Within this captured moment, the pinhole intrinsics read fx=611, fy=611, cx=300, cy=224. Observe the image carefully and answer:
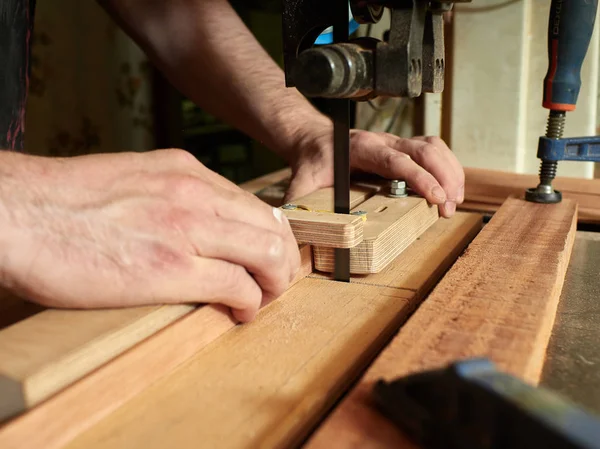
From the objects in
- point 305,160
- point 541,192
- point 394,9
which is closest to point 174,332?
point 394,9

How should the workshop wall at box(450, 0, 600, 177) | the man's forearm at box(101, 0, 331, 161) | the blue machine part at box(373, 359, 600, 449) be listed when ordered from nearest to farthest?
the blue machine part at box(373, 359, 600, 449)
the man's forearm at box(101, 0, 331, 161)
the workshop wall at box(450, 0, 600, 177)

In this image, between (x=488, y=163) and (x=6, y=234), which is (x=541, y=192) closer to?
(x=488, y=163)

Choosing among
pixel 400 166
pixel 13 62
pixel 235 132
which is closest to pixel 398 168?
pixel 400 166

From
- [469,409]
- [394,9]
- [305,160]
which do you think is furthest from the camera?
[305,160]

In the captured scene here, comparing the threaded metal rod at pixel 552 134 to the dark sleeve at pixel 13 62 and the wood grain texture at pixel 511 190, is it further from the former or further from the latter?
the dark sleeve at pixel 13 62

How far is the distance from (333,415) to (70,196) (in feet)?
1.12

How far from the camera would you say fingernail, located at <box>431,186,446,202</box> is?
1047 millimetres

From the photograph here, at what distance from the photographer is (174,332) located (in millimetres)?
607

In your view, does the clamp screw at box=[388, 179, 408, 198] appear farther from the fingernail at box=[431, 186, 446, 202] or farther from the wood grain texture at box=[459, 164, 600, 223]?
the wood grain texture at box=[459, 164, 600, 223]

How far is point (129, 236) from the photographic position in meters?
0.61

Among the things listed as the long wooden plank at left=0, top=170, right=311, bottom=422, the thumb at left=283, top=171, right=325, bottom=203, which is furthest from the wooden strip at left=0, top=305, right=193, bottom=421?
the thumb at left=283, top=171, right=325, bottom=203

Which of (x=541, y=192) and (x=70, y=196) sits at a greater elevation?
(x=70, y=196)

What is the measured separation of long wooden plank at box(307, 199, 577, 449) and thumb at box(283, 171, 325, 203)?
315mm

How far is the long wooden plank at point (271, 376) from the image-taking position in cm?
51
